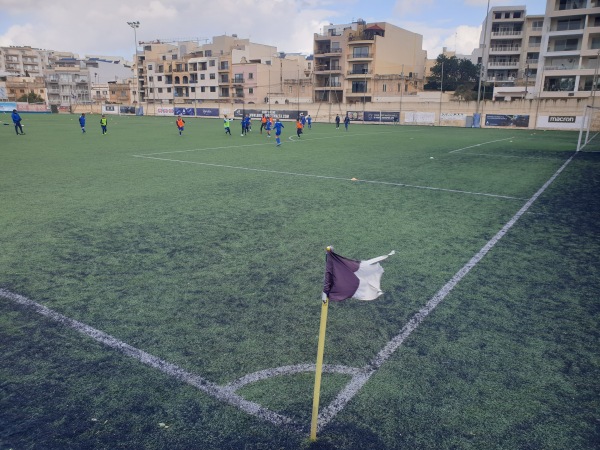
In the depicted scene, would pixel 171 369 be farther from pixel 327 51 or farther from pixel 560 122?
pixel 327 51

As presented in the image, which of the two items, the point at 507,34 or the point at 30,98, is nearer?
the point at 507,34

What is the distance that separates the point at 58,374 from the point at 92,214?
21.8ft

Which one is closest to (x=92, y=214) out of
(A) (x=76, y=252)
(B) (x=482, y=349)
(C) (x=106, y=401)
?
(A) (x=76, y=252)

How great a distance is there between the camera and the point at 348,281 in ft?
10.4

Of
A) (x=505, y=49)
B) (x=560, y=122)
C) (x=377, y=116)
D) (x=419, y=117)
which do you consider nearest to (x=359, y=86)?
(x=377, y=116)

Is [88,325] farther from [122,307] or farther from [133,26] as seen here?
[133,26]

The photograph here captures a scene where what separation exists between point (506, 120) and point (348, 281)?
54.3 m

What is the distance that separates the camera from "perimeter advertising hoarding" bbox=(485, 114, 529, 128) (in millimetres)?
48812

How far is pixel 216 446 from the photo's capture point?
11.0 ft

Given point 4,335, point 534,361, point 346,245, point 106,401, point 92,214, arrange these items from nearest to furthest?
1. point 106,401
2. point 534,361
3. point 4,335
4. point 346,245
5. point 92,214

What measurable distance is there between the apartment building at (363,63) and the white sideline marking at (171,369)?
7074cm

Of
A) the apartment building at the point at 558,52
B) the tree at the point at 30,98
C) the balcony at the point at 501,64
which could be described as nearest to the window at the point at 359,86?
the apartment building at the point at 558,52

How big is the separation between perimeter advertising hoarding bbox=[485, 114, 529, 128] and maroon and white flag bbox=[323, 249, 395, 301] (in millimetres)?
52994

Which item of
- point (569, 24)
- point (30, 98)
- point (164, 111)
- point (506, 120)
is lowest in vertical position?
point (506, 120)
